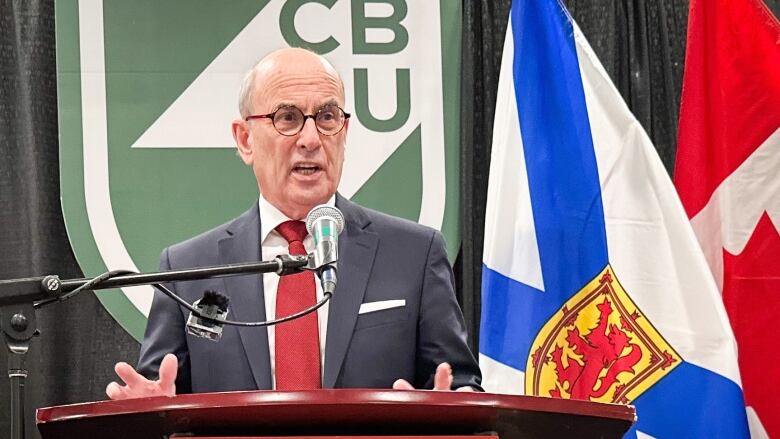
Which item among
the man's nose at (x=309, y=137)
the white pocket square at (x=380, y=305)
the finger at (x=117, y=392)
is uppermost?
the man's nose at (x=309, y=137)

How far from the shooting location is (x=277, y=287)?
92.2 inches

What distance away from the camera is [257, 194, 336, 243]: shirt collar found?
8.02ft

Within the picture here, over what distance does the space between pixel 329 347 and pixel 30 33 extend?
1.82m

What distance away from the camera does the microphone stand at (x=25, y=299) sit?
5.09 feet

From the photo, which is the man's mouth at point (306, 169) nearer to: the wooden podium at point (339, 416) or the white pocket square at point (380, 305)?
the white pocket square at point (380, 305)

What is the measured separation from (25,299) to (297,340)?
78cm

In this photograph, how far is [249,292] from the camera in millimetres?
2350

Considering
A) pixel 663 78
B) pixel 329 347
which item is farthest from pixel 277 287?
pixel 663 78

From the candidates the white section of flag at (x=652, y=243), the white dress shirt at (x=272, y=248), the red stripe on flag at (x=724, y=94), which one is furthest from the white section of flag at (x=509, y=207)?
the white dress shirt at (x=272, y=248)

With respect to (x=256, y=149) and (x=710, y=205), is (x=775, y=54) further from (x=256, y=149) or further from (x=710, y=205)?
(x=256, y=149)

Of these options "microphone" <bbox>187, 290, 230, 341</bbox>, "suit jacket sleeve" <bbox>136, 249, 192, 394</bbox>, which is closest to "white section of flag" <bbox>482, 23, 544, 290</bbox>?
"suit jacket sleeve" <bbox>136, 249, 192, 394</bbox>

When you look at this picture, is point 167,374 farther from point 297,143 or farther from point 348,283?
point 297,143

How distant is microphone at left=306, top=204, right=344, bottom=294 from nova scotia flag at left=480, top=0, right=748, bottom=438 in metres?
1.55

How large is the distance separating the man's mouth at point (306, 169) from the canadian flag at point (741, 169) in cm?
133
